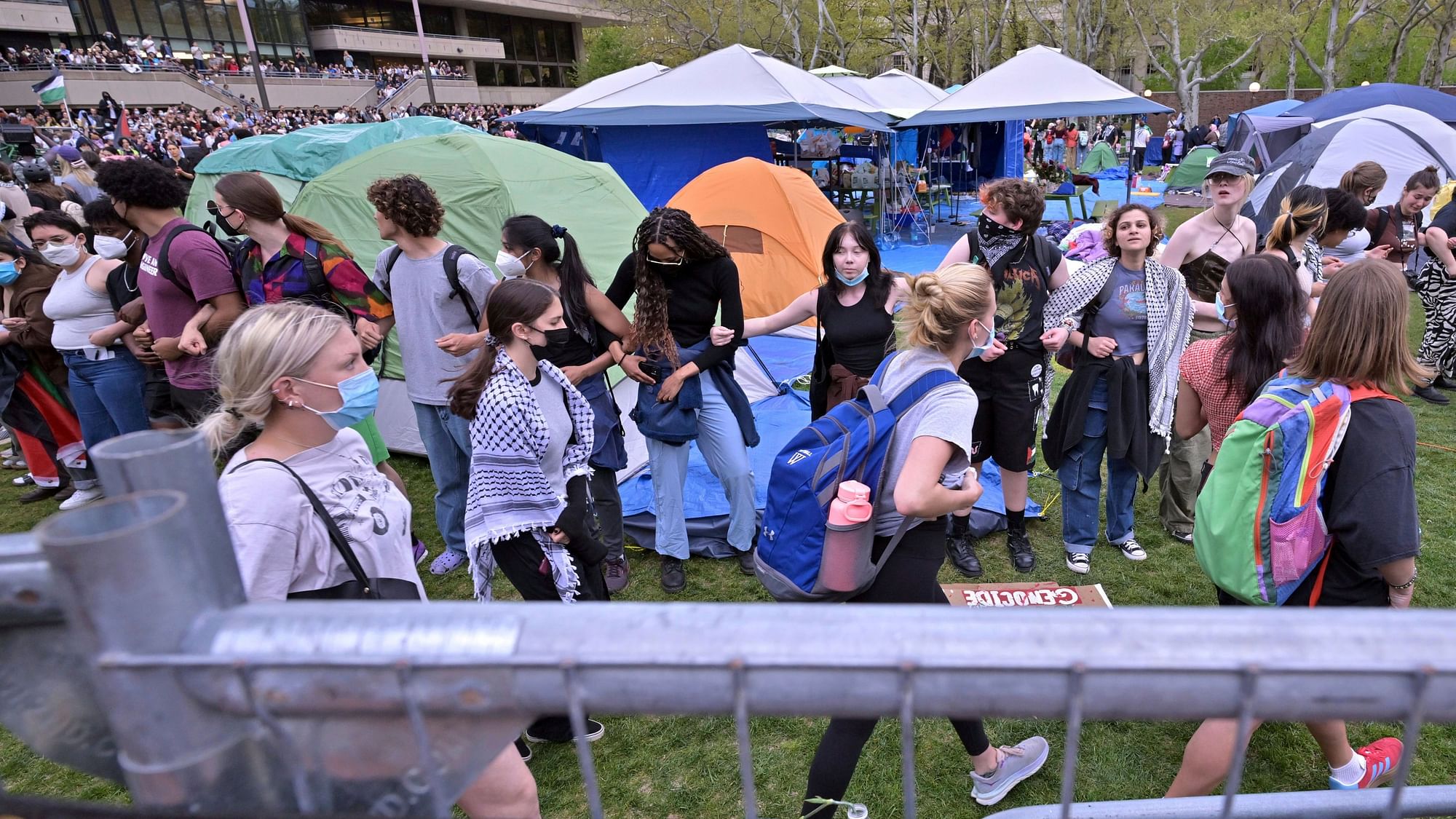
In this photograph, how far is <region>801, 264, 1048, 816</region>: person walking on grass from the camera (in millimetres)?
2160

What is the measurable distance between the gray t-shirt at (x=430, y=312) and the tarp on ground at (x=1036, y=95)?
36.0ft

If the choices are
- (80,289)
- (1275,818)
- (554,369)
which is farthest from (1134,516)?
(80,289)

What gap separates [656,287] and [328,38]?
5359 cm

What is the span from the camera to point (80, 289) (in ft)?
14.7

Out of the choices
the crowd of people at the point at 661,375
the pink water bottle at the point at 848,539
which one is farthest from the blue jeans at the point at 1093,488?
the pink water bottle at the point at 848,539

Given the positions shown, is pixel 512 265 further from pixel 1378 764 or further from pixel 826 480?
pixel 1378 764

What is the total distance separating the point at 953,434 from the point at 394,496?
4.89 feet

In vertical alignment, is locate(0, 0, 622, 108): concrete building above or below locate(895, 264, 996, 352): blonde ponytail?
above

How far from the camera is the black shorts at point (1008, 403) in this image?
12.7ft

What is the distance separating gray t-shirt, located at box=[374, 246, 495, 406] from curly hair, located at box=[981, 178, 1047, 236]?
2.35 m

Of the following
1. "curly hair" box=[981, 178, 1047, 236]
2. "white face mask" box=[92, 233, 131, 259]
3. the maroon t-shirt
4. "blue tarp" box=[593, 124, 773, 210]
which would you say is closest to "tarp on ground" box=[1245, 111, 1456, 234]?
"blue tarp" box=[593, 124, 773, 210]

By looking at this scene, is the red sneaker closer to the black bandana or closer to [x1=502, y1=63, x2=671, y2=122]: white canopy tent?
the black bandana

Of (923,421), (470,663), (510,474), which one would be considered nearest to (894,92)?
(510,474)

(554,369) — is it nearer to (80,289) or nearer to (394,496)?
(394,496)
